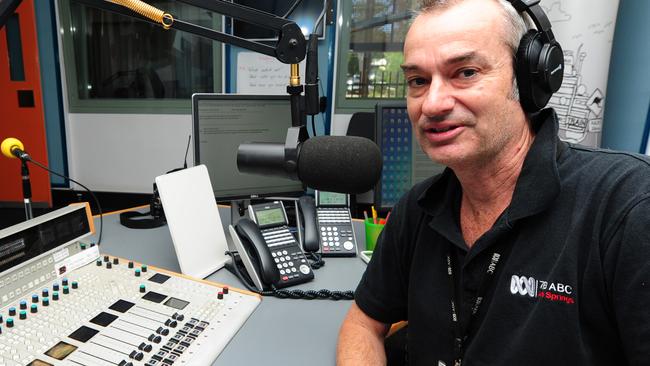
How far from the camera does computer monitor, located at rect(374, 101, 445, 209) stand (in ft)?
4.21

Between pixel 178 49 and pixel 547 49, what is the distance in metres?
3.28

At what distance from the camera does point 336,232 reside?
1340mm

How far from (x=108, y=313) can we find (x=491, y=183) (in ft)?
2.59

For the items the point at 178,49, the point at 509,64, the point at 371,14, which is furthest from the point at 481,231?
the point at 178,49

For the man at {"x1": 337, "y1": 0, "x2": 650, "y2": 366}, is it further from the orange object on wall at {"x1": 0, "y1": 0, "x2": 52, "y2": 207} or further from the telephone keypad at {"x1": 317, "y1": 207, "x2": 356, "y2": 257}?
the orange object on wall at {"x1": 0, "y1": 0, "x2": 52, "y2": 207}

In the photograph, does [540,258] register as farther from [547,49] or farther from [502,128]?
[547,49]

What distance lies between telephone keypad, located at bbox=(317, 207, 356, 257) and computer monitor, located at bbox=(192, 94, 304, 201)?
18 cm

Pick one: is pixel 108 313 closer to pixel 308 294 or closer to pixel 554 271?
pixel 308 294

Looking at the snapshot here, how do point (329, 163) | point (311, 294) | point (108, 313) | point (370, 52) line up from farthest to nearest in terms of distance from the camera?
point (370, 52) < point (311, 294) < point (108, 313) < point (329, 163)

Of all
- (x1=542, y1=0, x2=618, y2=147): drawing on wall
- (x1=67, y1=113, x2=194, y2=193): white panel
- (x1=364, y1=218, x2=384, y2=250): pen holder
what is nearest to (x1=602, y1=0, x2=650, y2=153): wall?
(x1=542, y1=0, x2=618, y2=147): drawing on wall

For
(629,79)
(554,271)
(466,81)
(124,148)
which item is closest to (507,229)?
(554,271)

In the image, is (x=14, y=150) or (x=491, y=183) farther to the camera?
(x=14, y=150)

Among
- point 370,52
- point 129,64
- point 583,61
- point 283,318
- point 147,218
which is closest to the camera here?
point 283,318

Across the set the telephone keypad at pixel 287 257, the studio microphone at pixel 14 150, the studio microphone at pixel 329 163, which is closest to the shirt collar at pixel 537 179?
the studio microphone at pixel 329 163
